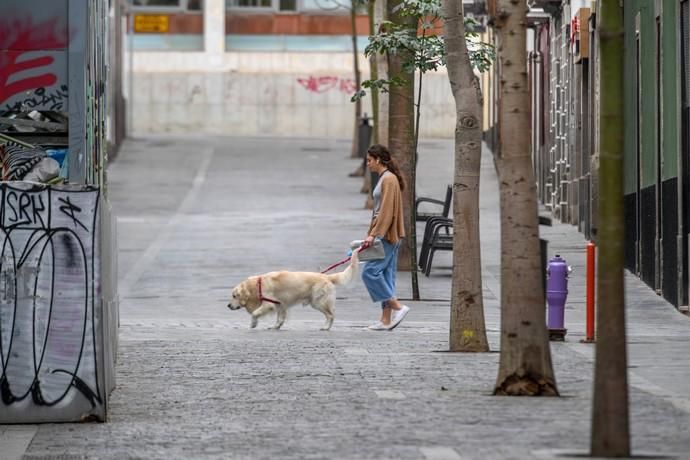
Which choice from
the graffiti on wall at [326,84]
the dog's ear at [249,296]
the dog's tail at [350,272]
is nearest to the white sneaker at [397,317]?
the dog's tail at [350,272]

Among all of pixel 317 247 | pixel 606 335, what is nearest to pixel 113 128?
pixel 317 247

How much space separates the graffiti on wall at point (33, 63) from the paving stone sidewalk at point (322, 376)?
224 cm

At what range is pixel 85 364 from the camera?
36.8ft

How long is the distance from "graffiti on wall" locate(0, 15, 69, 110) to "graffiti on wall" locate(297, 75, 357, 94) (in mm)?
48659

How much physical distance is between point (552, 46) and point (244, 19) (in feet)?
95.5

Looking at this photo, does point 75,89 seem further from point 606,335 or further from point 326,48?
point 326,48

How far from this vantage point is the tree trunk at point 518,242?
38.0 feet

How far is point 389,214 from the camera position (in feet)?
59.6

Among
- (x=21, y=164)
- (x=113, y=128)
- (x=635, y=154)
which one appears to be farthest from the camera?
(x=113, y=128)

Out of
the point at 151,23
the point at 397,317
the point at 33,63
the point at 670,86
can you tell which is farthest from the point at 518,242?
the point at 151,23

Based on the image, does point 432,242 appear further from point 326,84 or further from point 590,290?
point 326,84

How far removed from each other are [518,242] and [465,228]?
3472mm

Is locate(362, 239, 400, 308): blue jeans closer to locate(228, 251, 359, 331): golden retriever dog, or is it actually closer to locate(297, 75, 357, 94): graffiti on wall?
locate(228, 251, 359, 331): golden retriever dog

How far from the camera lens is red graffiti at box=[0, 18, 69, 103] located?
14.8 metres
